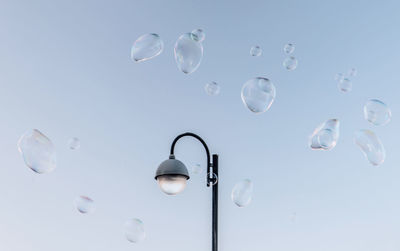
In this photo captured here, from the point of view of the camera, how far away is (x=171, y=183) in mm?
6734

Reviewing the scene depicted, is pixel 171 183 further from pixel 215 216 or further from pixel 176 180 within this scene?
pixel 215 216

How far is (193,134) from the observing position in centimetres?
777

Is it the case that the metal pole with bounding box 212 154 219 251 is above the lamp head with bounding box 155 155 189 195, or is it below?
below

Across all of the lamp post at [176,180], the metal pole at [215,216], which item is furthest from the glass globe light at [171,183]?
the metal pole at [215,216]

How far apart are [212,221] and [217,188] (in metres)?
0.54

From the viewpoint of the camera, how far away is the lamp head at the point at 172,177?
671 cm

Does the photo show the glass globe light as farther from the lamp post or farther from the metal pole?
the metal pole

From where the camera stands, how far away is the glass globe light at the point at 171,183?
6.73 meters

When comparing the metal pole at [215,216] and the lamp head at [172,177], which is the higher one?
the lamp head at [172,177]

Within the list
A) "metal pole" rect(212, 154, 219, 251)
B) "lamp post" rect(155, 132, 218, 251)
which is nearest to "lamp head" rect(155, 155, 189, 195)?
"lamp post" rect(155, 132, 218, 251)

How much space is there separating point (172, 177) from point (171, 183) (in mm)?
101

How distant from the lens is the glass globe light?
6727 millimetres

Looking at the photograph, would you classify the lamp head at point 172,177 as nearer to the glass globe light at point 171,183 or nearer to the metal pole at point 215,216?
the glass globe light at point 171,183

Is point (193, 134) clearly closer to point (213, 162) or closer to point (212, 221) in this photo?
point (213, 162)
